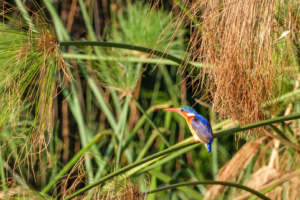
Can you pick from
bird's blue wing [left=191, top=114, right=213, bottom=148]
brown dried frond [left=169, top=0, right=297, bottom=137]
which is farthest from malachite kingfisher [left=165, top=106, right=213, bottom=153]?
brown dried frond [left=169, top=0, right=297, bottom=137]

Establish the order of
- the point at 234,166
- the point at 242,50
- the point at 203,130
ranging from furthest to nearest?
the point at 234,166, the point at 203,130, the point at 242,50

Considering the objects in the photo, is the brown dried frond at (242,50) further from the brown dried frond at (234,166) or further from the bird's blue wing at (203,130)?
the brown dried frond at (234,166)

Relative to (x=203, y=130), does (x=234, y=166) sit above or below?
below

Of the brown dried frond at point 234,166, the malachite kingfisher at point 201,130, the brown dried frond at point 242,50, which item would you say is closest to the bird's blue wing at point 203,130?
the malachite kingfisher at point 201,130

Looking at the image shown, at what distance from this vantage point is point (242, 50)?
77 cm

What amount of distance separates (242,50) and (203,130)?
333 mm

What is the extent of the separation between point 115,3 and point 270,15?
1.52m

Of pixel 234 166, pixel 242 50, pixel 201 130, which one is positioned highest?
pixel 242 50

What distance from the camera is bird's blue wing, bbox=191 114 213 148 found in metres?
0.99

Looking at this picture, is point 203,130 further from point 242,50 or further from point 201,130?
point 242,50

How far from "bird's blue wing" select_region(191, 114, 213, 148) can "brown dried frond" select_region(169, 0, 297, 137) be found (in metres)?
0.14

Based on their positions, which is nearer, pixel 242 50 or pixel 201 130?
pixel 242 50

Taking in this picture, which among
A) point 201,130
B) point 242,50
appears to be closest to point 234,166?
point 201,130

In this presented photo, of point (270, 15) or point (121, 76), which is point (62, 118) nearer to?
point (121, 76)
